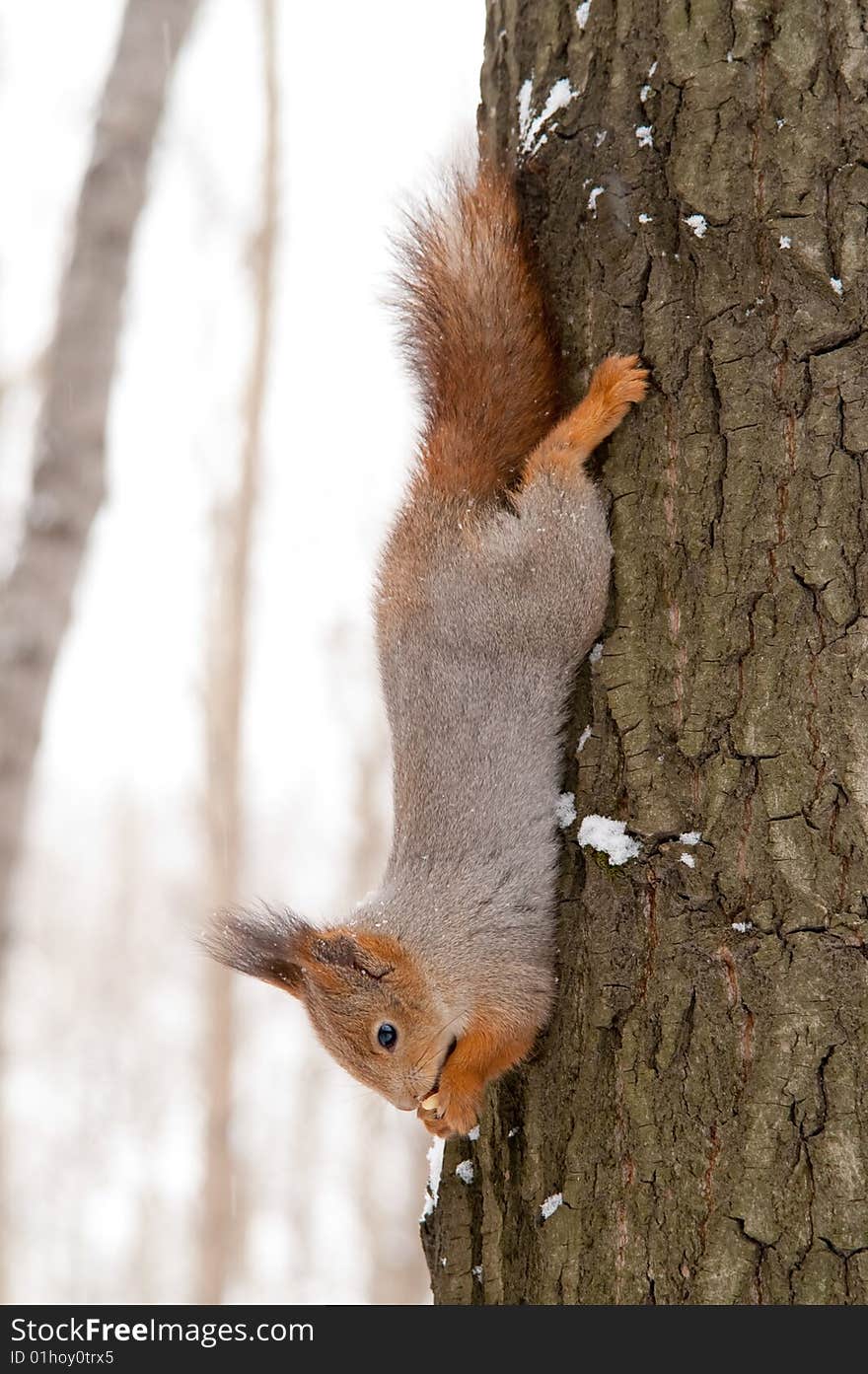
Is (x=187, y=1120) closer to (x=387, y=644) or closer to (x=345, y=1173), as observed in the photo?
(x=345, y=1173)

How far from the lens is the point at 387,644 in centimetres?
233

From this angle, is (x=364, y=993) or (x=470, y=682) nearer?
(x=470, y=682)

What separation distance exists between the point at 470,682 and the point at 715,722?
0.56 metres

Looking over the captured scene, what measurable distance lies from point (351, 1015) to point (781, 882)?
1024 millimetres

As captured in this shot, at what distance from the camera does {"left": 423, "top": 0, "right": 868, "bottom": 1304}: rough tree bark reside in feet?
5.34

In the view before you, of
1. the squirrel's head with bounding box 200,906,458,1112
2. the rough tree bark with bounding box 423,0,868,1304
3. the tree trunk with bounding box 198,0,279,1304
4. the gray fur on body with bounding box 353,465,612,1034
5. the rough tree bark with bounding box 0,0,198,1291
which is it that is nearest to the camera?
the rough tree bark with bounding box 423,0,868,1304

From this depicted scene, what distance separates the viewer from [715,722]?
1.76m

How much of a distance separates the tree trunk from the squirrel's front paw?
556cm

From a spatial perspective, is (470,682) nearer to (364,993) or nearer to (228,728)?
(364,993)

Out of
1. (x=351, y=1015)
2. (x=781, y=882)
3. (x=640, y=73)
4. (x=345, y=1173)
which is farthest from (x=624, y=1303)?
(x=345, y=1173)

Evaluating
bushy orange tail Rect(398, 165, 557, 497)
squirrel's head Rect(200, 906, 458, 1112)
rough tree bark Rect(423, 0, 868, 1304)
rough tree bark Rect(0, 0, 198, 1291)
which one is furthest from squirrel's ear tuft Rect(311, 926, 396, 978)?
rough tree bark Rect(0, 0, 198, 1291)

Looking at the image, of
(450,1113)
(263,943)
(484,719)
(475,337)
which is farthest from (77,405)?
(450,1113)

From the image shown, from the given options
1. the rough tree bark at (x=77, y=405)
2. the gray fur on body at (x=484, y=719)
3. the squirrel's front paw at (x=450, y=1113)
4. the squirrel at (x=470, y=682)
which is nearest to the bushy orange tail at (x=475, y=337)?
the squirrel at (x=470, y=682)

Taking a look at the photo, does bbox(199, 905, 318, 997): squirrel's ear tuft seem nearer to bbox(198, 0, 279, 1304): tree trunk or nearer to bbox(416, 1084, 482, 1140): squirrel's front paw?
bbox(416, 1084, 482, 1140): squirrel's front paw
